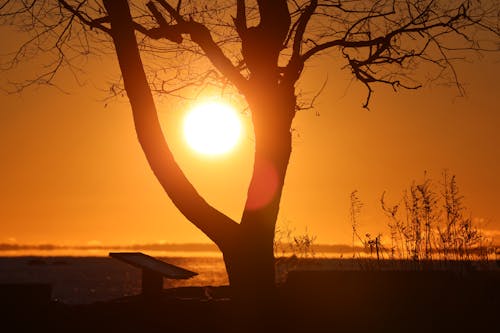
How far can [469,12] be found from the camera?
1248cm

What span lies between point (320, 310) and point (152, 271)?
2.98m

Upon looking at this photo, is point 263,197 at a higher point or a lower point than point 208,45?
lower

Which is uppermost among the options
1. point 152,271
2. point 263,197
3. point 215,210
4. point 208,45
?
point 208,45

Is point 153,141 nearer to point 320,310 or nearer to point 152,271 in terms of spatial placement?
point 152,271

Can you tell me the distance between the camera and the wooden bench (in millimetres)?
13055

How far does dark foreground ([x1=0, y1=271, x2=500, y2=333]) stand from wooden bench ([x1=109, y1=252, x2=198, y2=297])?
1365mm

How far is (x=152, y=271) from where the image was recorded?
1331 centimetres

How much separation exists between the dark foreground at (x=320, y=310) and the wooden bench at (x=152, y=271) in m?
1.36

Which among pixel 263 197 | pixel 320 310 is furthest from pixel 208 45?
pixel 320 310

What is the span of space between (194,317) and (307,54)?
12.8 ft

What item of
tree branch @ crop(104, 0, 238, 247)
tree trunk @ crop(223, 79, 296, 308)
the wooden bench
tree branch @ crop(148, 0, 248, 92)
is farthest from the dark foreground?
tree branch @ crop(148, 0, 248, 92)

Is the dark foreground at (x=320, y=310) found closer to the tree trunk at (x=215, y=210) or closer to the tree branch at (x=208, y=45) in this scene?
the tree trunk at (x=215, y=210)

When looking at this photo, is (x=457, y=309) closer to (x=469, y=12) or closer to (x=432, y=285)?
(x=432, y=285)

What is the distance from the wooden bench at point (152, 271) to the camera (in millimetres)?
13055
